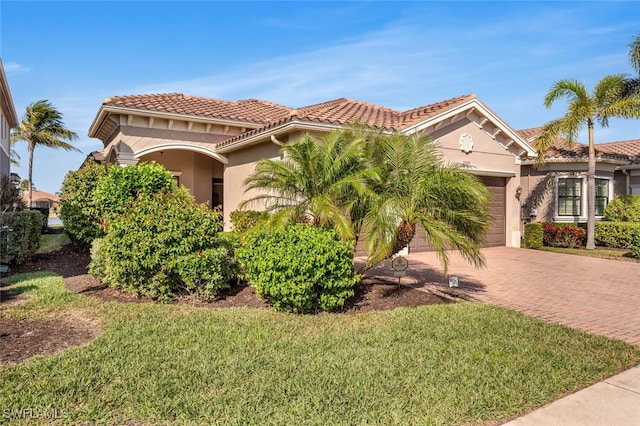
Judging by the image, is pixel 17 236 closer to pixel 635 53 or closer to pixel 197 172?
pixel 197 172

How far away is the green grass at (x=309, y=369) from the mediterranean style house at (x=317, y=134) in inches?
266

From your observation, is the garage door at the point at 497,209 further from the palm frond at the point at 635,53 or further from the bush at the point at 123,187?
the bush at the point at 123,187

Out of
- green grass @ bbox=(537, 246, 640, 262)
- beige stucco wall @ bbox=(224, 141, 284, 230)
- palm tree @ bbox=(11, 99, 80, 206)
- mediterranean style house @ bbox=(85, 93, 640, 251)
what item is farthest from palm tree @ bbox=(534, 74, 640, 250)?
palm tree @ bbox=(11, 99, 80, 206)

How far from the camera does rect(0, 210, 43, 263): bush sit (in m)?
10.2

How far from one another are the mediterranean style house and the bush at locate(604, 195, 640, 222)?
0.95 m

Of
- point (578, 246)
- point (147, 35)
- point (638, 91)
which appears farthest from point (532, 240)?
point (147, 35)

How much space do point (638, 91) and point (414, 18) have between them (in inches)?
553

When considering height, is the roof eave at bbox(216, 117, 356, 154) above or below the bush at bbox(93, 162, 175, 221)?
above

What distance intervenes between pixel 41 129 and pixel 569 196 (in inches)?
1671

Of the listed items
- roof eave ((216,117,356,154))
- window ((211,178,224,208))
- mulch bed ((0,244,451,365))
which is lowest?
mulch bed ((0,244,451,365))

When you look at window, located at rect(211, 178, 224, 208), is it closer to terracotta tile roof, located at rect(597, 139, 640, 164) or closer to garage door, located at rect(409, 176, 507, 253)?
garage door, located at rect(409, 176, 507, 253)

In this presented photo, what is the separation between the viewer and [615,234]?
1759 cm

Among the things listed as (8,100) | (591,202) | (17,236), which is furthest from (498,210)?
(8,100)

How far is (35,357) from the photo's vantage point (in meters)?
4.64
